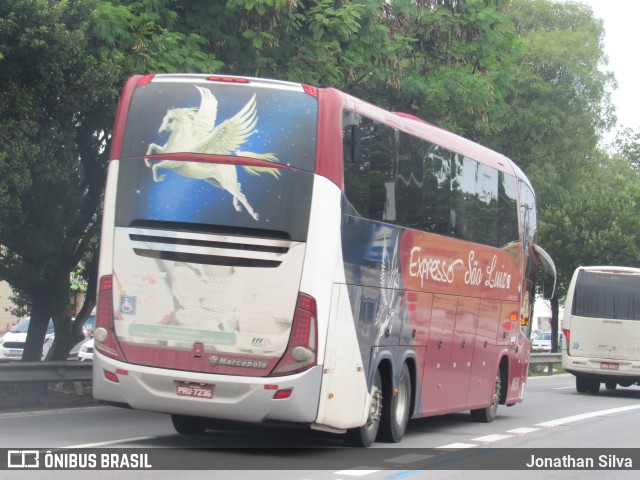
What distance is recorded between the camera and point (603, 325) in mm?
26750

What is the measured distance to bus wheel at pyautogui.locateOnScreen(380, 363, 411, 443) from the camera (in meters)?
13.5

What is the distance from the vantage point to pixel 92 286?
23484 millimetres

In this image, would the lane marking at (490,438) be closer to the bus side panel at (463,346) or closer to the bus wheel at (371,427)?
the bus side panel at (463,346)

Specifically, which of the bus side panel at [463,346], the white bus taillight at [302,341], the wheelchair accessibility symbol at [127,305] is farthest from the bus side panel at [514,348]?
the wheelchair accessibility symbol at [127,305]

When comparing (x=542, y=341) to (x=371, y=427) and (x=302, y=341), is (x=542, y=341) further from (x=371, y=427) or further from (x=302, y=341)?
(x=302, y=341)

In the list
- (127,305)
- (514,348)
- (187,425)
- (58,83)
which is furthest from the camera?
(514,348)

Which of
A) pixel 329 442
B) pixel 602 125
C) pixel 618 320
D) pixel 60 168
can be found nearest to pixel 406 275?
pixel 329 442

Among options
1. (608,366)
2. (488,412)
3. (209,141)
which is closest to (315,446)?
(209,141)

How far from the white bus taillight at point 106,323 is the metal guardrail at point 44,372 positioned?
4493 mm

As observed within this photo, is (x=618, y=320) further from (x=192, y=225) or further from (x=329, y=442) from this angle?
(x=192, y=225)

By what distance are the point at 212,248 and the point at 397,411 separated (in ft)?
12.7

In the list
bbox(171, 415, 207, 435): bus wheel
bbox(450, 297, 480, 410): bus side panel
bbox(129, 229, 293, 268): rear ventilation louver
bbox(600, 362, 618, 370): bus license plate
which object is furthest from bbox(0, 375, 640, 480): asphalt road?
bbox(600, 362, 618, 370): bus license plate

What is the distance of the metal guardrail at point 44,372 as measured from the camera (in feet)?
51.5

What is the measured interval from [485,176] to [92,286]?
988 centimetres
